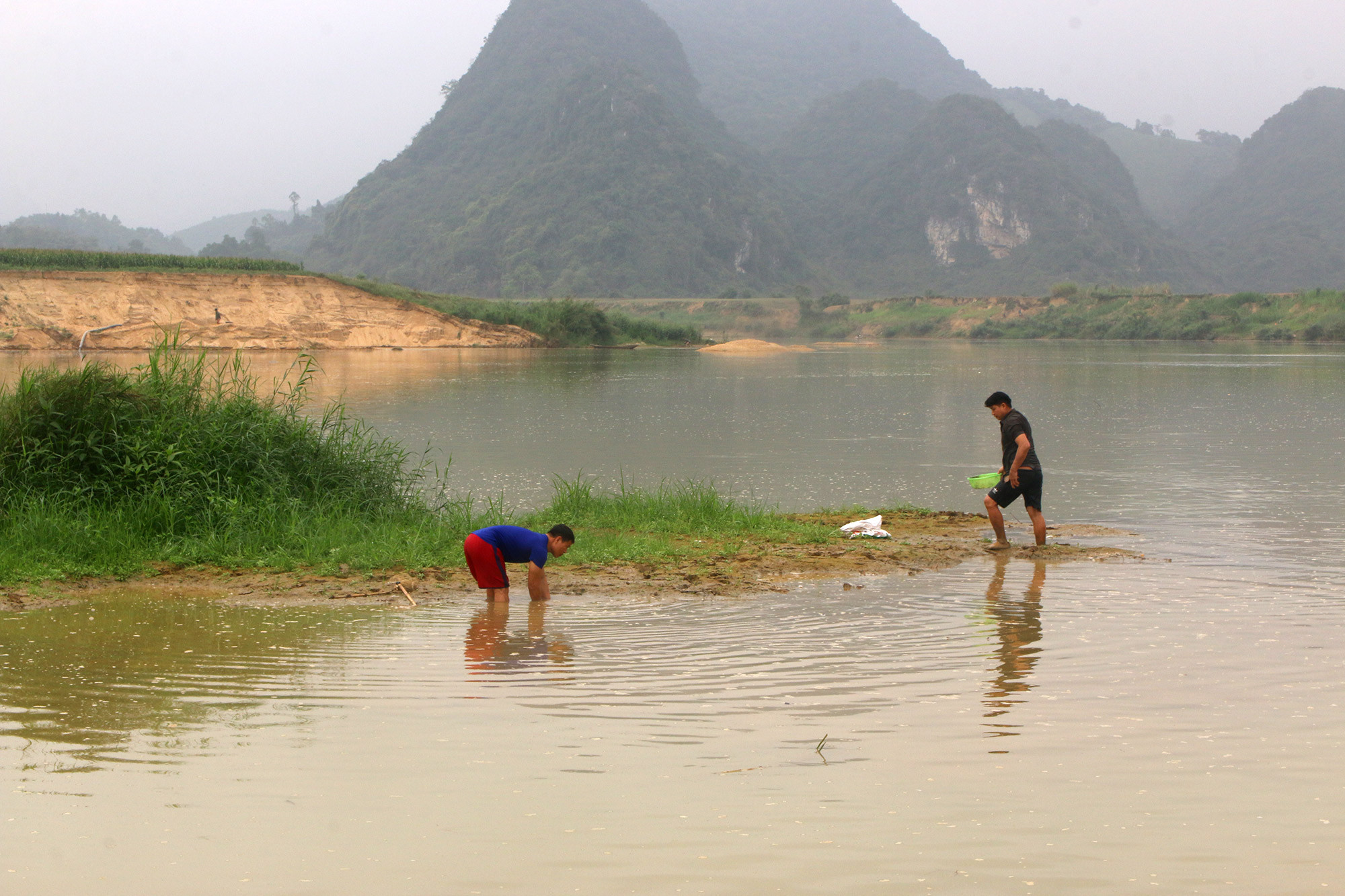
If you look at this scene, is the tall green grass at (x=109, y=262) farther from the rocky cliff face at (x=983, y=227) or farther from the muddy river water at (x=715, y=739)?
the rocky cliff face at (x=983, y=227)

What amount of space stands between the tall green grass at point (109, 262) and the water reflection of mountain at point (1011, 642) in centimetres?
5226

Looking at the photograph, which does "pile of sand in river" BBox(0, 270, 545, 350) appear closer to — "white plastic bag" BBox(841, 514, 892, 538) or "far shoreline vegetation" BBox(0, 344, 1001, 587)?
"far shoreline vegetation" BBox(0, 344, 1001, 587)

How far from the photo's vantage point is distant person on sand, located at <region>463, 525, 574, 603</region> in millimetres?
7840

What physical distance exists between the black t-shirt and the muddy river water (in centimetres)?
128

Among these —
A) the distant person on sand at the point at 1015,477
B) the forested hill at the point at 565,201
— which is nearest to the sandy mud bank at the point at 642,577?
the distant person on sand at the point at 1015,477

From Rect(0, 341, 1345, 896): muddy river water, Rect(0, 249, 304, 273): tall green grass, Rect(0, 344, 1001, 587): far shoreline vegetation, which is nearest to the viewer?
Rect(0, 341, 1345, 896): muddy river water

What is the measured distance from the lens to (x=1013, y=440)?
10648 millimetres

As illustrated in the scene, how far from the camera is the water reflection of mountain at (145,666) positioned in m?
4.96

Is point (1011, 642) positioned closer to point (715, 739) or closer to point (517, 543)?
point (715, 739)

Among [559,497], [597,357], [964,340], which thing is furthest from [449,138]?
[559,497]

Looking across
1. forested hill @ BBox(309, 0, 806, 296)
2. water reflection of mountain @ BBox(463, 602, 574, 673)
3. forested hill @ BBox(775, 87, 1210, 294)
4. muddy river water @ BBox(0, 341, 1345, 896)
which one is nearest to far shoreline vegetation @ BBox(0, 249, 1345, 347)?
forested hill @ BBox(309, 0, 806, 296)

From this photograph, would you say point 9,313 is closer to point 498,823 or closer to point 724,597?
point 724,597

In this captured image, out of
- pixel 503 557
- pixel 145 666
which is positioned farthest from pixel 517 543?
pixel 145 666

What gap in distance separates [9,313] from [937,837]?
5230 cm
